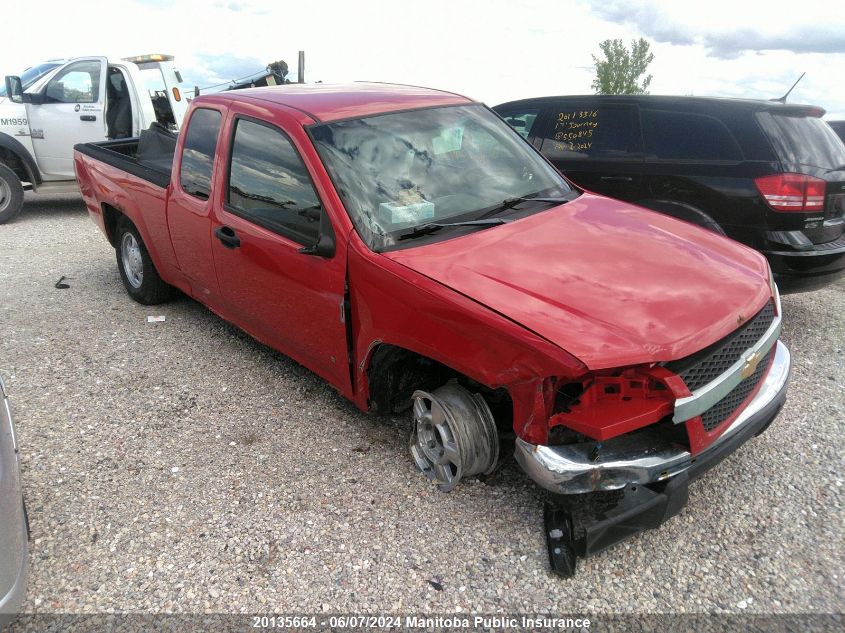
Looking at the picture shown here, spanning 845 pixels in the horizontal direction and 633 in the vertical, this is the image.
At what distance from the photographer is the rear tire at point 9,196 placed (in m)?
8.88

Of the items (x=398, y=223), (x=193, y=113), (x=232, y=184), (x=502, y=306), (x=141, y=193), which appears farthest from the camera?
(x=141, y=193)

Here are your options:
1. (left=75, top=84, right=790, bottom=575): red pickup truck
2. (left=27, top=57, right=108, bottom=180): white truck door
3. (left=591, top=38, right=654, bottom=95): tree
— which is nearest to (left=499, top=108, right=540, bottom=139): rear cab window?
(left=75, top=84, right=790, bottom=575): red pickup truck

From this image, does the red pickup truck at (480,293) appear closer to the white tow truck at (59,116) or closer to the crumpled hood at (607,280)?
the crumpled hood at (607,280)

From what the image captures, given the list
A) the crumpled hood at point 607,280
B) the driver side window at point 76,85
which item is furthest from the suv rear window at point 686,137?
the driver side window at point 76,85

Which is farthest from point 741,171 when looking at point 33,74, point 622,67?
point 622,67

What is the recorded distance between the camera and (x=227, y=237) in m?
3.89

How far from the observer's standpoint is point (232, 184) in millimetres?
3924

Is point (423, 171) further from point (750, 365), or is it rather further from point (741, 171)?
point (741, 171)

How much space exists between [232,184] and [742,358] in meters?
2.89

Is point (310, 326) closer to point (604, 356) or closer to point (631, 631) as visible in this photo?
point (604, 356)

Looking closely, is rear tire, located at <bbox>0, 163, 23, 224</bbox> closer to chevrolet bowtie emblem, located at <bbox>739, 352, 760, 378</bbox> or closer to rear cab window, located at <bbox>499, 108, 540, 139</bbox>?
rear cab window, located at <bbox>499, 108, 540, 139</bbox>

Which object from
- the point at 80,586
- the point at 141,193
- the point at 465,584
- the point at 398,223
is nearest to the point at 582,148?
the point at 398,223

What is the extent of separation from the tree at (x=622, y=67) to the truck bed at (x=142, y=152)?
→ 137 ft

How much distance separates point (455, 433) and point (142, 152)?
14.7ft
